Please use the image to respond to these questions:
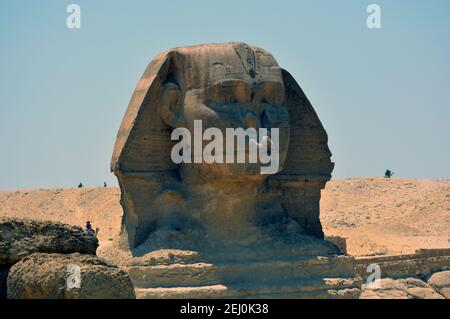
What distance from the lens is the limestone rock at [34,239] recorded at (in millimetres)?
8336

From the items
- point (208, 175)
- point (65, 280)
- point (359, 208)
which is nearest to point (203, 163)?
point (208, 175)

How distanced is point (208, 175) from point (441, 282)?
28.7ft

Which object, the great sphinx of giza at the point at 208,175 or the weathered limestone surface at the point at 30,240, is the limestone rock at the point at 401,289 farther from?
the weathered limestone surface at the point at 30,240

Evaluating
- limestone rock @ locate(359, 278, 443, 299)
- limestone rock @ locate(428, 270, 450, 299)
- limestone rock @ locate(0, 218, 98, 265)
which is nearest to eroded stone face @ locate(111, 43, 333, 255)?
limestone rock @ locate(359, 278, 443, 299)

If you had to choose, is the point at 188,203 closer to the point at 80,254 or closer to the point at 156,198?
the point at 156,198

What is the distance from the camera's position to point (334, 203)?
47.0m

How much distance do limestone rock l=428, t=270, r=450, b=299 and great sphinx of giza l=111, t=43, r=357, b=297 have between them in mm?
6263

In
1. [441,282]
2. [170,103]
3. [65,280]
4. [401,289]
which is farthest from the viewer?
[441,282]

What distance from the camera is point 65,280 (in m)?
7.77

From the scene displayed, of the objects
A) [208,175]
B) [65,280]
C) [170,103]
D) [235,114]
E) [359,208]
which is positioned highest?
[170,103]

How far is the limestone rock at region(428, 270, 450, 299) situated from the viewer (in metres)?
21.4

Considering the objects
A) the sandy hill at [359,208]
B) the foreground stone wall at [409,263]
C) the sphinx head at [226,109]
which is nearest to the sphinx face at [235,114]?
the sphinx head at [226,109]

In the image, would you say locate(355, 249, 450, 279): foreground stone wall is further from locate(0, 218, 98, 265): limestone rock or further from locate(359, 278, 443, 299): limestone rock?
locate(0, 218, 98, 265): limestone rock

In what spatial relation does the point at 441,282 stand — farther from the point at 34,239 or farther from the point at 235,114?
the point at 34,239
